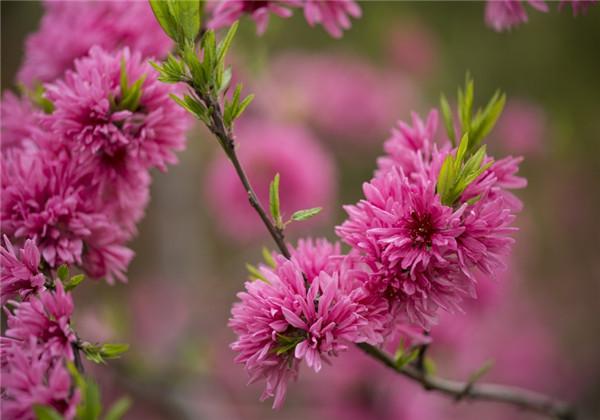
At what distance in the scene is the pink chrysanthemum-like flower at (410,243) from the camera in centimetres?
62

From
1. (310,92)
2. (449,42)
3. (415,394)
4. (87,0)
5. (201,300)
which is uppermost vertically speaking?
(87,0)

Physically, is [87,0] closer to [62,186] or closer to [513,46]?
[62,186]

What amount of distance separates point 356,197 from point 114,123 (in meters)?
1.98

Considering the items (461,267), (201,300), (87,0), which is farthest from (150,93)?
(201,300)

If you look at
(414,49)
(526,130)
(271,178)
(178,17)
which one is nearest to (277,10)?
(178,17)

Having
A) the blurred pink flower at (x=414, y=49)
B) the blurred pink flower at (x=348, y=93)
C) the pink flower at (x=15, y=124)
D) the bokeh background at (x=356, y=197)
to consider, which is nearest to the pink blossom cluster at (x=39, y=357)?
→ the pink flower at (x=15, y=124)

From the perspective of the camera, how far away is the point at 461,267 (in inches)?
24.6

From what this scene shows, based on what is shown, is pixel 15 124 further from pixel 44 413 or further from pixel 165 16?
pixel 44 413

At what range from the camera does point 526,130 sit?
83.7 inches

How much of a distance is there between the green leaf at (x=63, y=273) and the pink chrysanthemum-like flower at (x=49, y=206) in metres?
0.03

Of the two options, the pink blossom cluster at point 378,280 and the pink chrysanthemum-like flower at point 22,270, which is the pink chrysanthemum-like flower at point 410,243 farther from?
the pink chrysanthemum-like flower at point 22,270

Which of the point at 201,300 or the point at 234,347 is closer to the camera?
the point at 234,347

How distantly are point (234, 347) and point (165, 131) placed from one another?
0.94ft

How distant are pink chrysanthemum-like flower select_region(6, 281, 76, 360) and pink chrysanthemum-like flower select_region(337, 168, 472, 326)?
29 cm
